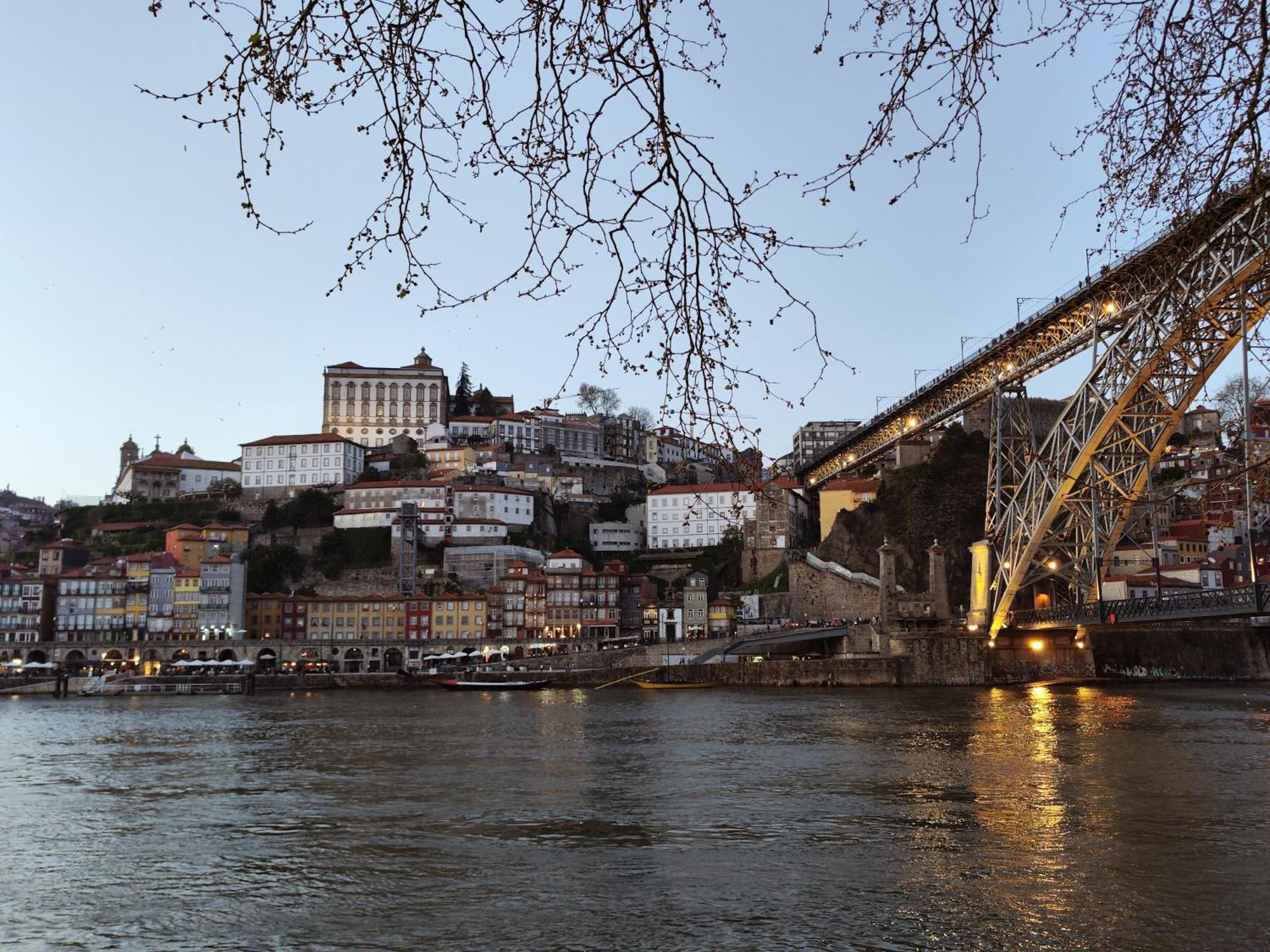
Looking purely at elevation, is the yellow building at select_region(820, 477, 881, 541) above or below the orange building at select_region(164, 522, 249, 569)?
above

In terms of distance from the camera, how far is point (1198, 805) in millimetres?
13453

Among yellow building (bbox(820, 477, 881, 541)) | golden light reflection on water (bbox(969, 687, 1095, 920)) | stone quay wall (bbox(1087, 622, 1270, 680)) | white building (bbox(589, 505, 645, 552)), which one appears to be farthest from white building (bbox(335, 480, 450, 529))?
golden light reflection on water (bbox(969, 687, 1095, 920))

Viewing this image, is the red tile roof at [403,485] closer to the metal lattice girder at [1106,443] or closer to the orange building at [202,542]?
the orange building at [202,542]

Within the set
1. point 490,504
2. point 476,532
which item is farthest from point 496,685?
point 490,504

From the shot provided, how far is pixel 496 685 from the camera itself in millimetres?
48844

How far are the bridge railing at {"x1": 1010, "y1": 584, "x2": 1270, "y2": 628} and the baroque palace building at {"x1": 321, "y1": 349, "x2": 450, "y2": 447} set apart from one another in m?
56.7

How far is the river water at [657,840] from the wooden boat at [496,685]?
941 inches

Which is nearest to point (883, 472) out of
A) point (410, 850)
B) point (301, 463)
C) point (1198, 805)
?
point (301, 463)

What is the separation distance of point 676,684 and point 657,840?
3411cm

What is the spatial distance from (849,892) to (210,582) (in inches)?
2241

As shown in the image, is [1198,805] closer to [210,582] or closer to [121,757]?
[121,757]

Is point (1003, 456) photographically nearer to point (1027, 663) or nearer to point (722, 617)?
point (1027, 663)

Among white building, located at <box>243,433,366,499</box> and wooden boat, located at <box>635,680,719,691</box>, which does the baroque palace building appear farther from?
wooden boat, located at <box>635,680,719,691</box>

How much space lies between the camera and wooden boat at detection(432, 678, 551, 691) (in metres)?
48.7
